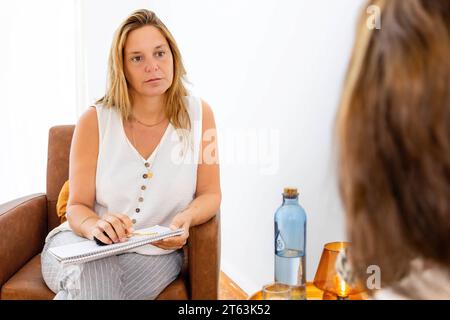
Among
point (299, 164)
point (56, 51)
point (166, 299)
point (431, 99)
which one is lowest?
point (166, 299)

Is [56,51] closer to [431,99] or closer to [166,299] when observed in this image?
[166,299]

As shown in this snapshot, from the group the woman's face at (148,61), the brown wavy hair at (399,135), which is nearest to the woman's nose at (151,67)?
the woman's face at (148,61)

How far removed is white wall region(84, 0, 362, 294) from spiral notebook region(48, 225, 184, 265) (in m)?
0.44

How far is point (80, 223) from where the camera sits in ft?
4.60

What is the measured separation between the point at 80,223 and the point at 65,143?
53cm

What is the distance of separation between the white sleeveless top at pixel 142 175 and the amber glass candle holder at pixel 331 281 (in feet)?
1.90

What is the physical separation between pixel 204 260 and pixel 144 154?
379 mm

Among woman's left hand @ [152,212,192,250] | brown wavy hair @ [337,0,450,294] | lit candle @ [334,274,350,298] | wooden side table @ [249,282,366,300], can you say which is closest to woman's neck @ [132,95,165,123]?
woman's left hand @ [152,212,192,250]

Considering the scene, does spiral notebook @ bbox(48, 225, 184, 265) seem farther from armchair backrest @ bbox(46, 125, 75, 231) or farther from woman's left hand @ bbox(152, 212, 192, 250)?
armchair backrest @ bbox(46, 125, 75, 231)

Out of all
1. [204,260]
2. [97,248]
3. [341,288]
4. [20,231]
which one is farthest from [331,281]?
[20,231]

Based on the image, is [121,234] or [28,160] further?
[28,160]

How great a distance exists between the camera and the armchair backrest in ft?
5.87
